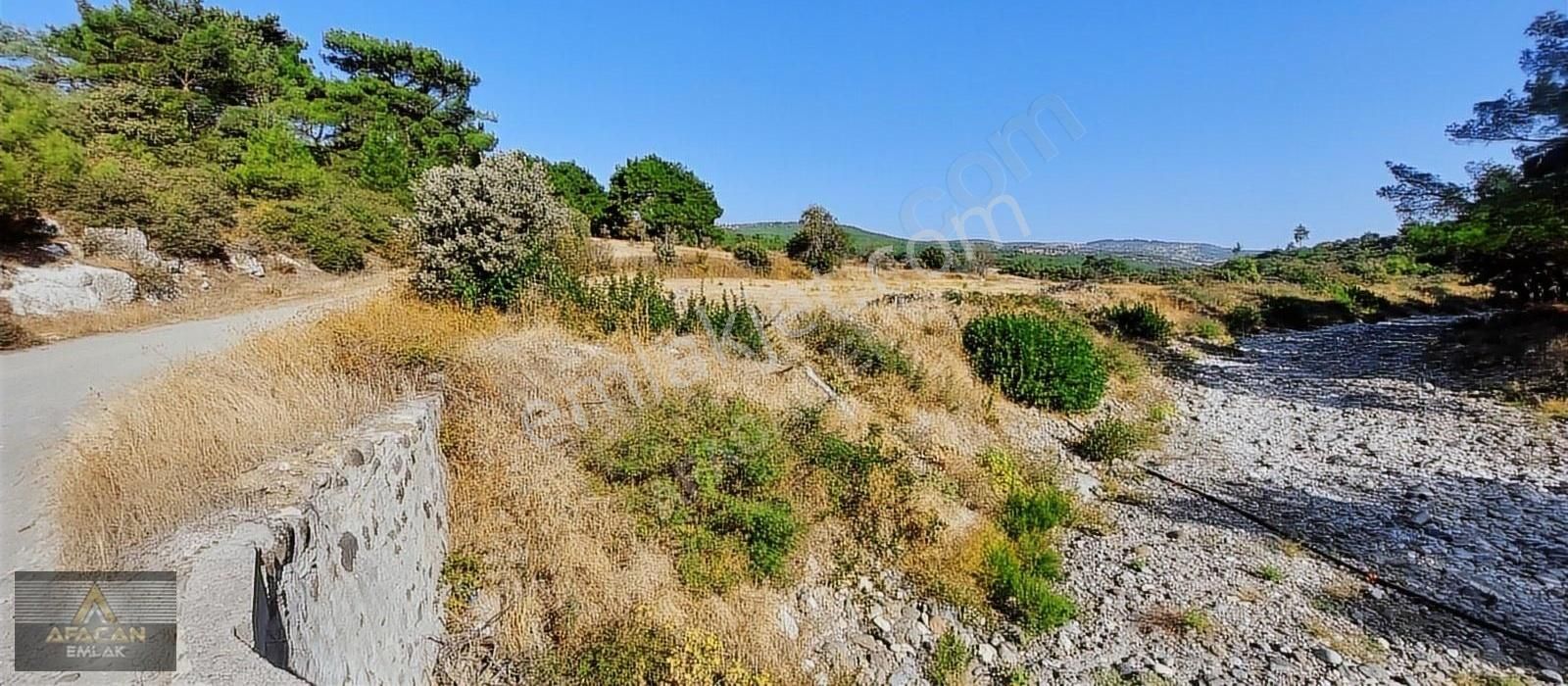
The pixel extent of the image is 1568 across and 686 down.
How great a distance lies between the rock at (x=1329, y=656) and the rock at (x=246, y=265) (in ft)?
53.4

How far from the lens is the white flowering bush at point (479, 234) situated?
704 centimetres

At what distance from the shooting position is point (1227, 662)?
161 inches

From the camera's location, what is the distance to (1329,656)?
400cm

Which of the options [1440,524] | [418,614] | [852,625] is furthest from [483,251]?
[1440,524]

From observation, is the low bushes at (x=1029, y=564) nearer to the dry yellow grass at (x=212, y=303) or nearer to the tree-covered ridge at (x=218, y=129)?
the dry yellow grass at (x=212, y=303)

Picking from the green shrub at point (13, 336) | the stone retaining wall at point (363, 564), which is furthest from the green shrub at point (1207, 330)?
the green shrub at point (13, 336)

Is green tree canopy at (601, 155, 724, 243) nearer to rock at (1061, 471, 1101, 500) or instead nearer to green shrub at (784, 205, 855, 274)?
green shrub at (784, 205, 855, 274)

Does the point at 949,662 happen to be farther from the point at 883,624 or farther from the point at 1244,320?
the point at 1244,320

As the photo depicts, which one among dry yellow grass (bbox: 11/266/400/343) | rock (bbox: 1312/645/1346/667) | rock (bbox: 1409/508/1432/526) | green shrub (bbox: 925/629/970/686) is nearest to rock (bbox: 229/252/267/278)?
dry yellow grass (bbox: 11/266/400/343)

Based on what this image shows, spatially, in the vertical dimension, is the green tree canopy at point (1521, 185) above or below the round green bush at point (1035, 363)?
above

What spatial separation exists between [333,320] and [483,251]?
5.50 feet

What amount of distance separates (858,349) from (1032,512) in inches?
134

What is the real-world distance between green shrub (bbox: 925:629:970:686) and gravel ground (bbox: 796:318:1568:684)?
7 centimetres

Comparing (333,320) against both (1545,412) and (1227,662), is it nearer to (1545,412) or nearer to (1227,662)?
(1227,662)
